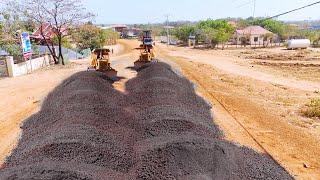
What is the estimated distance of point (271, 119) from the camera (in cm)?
1608

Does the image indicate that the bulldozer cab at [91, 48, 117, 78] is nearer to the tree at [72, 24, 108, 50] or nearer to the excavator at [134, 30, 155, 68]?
the excavator at [134, 30, 155, 68]

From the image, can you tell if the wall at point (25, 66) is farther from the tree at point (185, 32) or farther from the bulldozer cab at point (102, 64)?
the tree at point (185, 32)

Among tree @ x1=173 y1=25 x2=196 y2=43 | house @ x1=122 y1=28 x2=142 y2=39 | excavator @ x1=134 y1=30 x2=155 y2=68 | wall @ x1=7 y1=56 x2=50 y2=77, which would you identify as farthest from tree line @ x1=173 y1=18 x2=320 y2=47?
excavator @ x1=134 y1=30 x2=155 y2=68

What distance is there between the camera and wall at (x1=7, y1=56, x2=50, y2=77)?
2672cm

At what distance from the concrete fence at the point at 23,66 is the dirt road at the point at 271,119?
12583mm

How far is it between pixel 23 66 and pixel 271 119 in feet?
65.2

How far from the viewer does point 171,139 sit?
10.3m

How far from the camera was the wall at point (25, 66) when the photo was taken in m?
26.7

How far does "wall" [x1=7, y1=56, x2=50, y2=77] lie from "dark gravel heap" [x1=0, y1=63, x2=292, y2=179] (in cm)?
1138

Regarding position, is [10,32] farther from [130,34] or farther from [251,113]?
[130,34]

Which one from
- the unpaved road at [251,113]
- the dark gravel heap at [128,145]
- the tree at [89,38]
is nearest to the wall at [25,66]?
the unpaved road at [251,113]

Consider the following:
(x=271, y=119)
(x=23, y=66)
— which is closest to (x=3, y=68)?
(x=23, y=66)

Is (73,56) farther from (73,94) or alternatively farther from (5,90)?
(73,94)

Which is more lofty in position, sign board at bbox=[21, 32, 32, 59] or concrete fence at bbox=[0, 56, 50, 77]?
sign board at bbox=[21, 32, 32, 59]
